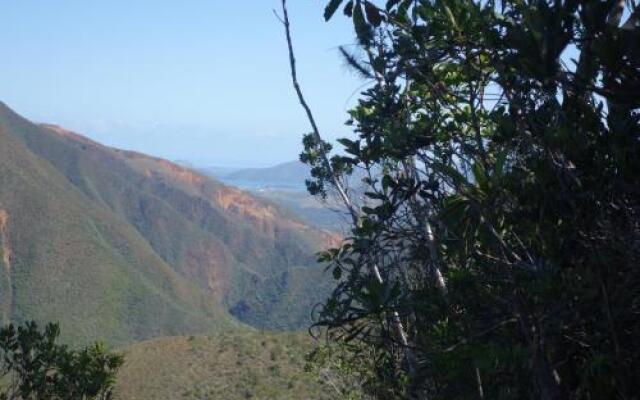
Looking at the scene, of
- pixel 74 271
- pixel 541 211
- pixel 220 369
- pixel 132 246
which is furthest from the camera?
pixel 132 246

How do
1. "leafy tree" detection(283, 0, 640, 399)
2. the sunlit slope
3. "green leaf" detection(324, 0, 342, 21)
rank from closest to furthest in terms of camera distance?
"leafy tree" detection(283, 0, 640, 399) → "green leaf" detection(324, 0, 342, 21) → the sunlit slope

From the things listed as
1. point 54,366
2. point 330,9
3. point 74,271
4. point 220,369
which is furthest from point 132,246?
point 330,9

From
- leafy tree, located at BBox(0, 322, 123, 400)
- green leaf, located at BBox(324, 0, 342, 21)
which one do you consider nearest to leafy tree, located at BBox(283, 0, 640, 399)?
green leaf, located at BBox(324, 0, 342, 21)

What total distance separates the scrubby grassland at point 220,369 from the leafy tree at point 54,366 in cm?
2399

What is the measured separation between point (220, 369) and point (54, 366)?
35697 millimetres

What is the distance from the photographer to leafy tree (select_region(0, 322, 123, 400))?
566 cm

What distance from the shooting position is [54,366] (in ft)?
19.2

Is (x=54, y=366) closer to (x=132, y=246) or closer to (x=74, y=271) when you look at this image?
(x=74, y=271)

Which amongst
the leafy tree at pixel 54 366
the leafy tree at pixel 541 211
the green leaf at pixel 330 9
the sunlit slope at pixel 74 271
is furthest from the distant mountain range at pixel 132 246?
the green leaf at pixel 330 9

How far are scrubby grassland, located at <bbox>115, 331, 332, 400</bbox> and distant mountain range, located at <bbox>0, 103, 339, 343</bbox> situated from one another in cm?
1372

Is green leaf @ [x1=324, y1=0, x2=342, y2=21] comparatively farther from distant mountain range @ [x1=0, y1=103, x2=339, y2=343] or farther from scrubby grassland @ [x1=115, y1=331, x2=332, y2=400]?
distant mountain range @ [x1=0, y1=103, x2=339, y2=343]

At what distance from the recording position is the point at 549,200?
103 inches

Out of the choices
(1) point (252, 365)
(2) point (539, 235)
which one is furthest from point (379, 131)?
(1) point (252, 365)

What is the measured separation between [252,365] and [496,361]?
38.0 m
